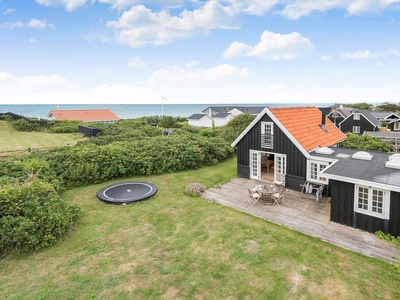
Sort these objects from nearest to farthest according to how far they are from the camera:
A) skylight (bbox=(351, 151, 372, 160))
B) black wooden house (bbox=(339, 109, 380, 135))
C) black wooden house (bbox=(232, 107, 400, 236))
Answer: black wooden house (bbox=(232, 107, 400, 236)), skylight (bbox=(351, 151, 372, 160)), black wooden house (bbox=(339, 109, 380, 135))

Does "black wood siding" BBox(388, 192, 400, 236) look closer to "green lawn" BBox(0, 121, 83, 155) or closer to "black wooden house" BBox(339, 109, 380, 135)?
"green lawn" BBox(0, 121, 83, 155)

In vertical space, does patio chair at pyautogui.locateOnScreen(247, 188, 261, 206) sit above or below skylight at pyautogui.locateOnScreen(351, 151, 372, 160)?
below

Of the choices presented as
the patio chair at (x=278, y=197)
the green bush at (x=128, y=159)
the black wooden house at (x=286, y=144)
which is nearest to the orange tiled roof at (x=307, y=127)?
the black wooden house at (x=286, y=144)

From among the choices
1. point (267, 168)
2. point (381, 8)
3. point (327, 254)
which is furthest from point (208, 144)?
point (381, 8)

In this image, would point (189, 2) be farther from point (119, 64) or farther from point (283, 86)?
point (283, 86)

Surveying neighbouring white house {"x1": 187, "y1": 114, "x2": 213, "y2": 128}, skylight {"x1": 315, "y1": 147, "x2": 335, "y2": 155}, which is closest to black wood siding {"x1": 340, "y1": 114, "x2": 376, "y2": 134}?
neighbouring white house {"x1": 187, "y1": 114, "x2": 213, "y2": 128}

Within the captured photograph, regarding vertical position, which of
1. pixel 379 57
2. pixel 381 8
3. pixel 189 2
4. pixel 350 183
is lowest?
pixel 350 183
